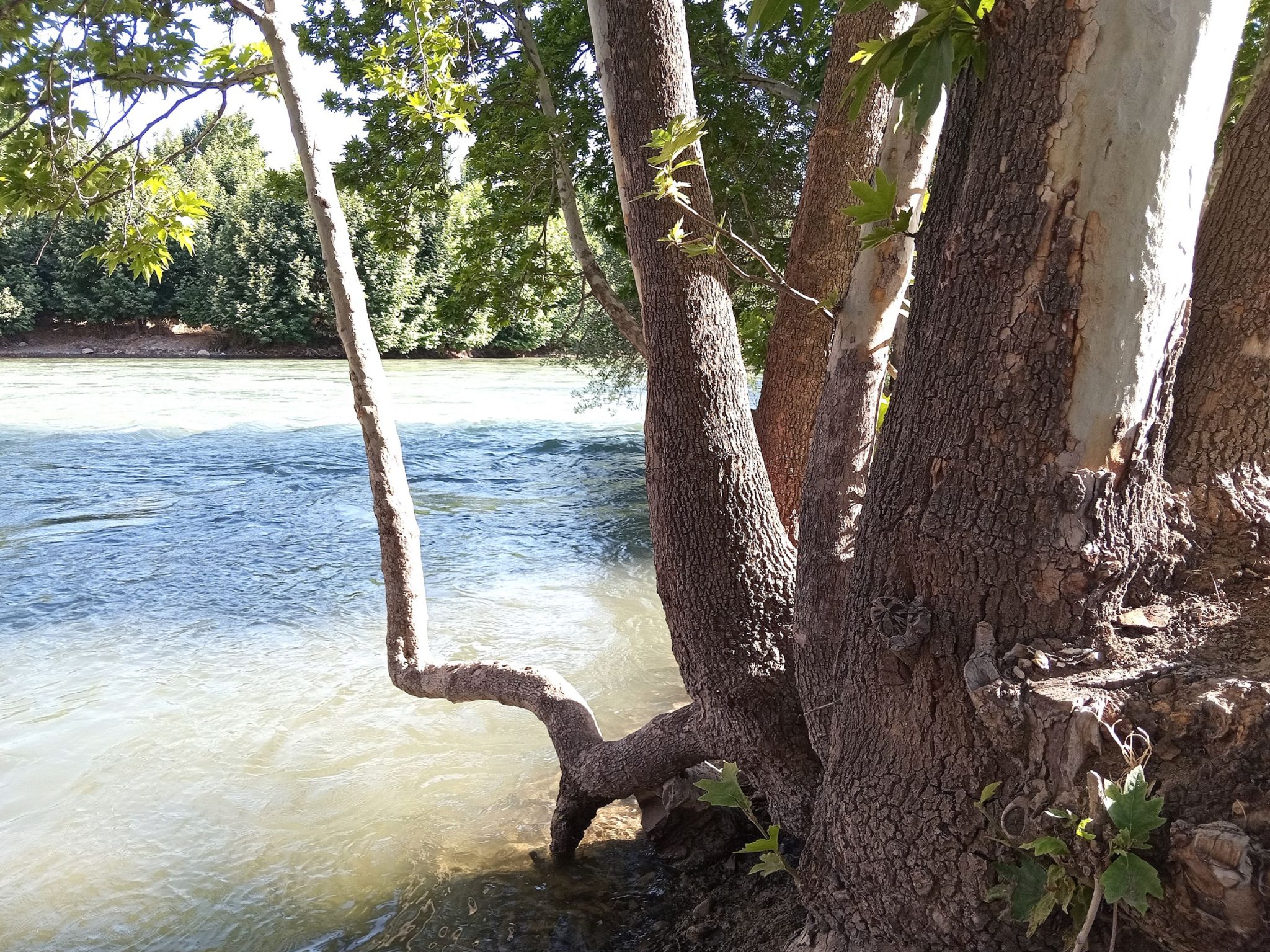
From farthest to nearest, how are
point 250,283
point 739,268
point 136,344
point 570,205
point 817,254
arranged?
point 136,344
point 250,283
point 570,205
point 817,254
point 739,268

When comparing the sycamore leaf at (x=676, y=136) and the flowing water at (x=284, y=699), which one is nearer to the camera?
the sycamore leaf at (x=676, y=136)

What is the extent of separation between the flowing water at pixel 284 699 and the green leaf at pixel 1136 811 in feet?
8.17

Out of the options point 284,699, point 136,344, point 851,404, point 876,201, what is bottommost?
point 284,699

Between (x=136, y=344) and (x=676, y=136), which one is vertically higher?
(x=676, y=136)

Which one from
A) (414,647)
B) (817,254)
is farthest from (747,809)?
(817,254)

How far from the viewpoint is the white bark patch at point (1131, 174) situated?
1.83 metres

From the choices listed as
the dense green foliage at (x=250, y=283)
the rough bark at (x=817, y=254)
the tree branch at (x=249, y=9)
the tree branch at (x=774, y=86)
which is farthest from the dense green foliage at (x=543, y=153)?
the dense green foliage at (x=250, y=283)

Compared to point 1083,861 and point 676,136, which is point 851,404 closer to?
point 676,136

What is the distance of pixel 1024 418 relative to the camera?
77.1 inches

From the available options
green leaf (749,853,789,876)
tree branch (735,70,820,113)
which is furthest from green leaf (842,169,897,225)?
tree branch (735,70,820,113)

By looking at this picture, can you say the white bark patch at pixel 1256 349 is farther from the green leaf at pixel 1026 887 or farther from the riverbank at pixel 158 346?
the riverbank at pixel 158 346

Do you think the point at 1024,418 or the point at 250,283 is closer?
the point at 1024,418

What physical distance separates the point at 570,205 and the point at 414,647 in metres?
3.97

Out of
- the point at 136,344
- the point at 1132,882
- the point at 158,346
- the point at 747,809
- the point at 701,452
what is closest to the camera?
the point at 1132,882
